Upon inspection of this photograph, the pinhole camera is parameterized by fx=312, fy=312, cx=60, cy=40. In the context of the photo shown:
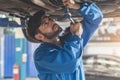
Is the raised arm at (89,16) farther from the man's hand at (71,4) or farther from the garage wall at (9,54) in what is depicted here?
the garage wall at (9,54)

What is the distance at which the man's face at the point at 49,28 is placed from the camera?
1983mm

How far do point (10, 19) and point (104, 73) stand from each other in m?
3.78

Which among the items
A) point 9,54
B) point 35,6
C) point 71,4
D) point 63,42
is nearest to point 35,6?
point 35,6

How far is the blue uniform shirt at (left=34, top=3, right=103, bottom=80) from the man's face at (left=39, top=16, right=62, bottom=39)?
0.26 feet

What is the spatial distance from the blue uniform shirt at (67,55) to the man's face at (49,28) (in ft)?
0.26

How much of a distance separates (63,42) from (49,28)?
152 millimetres

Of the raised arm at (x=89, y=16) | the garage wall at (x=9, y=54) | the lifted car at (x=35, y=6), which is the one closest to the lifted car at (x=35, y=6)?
the lifted car at (x=35, y=6)

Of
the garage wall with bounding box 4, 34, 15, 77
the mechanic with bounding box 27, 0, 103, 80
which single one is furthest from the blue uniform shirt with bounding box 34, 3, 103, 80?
the garage wall with bounding box 4, 34, 15, 77

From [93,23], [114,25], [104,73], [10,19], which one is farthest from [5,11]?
[114,25]

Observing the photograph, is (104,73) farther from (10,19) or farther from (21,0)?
(21,0)

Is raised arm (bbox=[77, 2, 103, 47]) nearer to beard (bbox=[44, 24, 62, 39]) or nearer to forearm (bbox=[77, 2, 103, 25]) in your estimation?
forearm (bbox=[77, 2, 103, 25])

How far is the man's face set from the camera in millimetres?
1983

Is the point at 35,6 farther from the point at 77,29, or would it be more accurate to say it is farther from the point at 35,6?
the point at 77,29

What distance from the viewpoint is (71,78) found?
2.03 m
